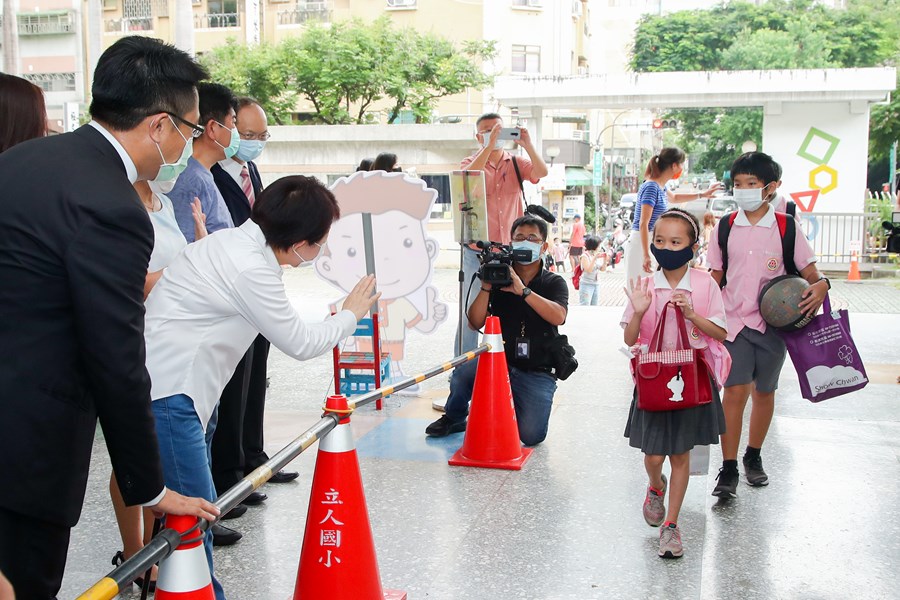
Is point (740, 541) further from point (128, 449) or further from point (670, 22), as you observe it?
point (670, 22)

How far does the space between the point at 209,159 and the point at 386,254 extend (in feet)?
8.81

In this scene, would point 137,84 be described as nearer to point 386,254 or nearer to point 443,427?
point 443,427

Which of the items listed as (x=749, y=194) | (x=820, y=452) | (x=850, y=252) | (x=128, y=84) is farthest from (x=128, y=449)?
(x=850, y=252)

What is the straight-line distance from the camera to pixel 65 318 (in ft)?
6.55

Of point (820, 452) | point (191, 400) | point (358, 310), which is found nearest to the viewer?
point (191, 400)

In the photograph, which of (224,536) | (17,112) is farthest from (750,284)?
(17,112)

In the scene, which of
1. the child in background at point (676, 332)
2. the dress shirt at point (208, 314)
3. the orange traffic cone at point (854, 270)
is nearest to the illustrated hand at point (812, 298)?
the child in background at point (676, 332)

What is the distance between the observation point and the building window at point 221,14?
3694 centimetres

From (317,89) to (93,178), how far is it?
26863 millimetres

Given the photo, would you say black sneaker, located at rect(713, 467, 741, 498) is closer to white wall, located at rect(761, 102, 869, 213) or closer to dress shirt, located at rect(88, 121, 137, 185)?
dress shirt, located at rect(88, 121, 137, 185)

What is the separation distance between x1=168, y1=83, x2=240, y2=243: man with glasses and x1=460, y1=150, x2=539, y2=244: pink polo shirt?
2.43 metres

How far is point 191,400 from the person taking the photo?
2.82 m

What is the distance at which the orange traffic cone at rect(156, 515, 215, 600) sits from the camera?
2156 millimetres

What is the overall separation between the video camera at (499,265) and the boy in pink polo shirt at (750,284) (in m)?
1.18
